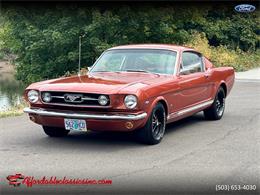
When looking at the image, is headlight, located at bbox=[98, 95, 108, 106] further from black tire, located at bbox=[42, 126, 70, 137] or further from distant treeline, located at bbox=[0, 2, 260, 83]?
distant treeline, located at bbox=[0, 2, 260, 83]

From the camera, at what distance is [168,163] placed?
19.9 ft

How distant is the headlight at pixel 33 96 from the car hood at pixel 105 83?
7cm

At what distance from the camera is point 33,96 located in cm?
712

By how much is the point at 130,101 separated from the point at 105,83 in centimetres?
53

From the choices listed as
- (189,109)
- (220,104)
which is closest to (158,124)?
(189,109)

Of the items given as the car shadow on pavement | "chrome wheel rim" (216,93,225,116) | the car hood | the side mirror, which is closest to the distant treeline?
"chrome wheel rim" (216,93,225,116)

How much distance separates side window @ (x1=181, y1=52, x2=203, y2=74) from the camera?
325 inches

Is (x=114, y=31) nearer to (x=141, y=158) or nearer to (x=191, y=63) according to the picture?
(x=191, y=63)

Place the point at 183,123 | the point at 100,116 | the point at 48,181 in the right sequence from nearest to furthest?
the point at 48,181 → the point at 100,116 → the point at 183,123

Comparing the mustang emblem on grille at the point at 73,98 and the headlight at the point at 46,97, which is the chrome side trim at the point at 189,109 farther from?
the headlight at the point at 46,97

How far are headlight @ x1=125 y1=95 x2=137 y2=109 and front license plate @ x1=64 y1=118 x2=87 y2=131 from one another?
0.61m

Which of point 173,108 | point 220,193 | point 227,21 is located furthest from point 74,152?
point 227,21

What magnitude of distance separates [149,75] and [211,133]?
1.40 m

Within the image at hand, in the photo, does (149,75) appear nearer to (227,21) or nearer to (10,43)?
(227,21)
